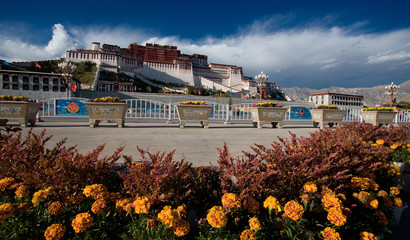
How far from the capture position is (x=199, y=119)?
8305 mm

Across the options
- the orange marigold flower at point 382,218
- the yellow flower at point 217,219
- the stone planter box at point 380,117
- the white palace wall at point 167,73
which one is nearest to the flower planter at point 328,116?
the stone planter box at point 380,117

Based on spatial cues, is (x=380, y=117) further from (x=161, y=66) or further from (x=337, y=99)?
(x=337, y=99)

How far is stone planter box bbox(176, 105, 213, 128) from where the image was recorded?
806 cm

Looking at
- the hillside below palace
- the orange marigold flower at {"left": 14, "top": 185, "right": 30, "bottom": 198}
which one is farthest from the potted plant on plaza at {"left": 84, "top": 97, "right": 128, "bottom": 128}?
the hillside below palace

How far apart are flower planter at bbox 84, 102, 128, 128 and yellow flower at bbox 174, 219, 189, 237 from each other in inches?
280

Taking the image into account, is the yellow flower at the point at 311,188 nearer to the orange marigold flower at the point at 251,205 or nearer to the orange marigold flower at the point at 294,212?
the orange marigold flower at the point at 294,212

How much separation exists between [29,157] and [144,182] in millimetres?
1328

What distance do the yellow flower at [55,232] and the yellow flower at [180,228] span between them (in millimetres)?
689

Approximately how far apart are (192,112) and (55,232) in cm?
708

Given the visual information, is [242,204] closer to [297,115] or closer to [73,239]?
[73,239]

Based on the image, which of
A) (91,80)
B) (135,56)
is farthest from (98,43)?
(91,80)

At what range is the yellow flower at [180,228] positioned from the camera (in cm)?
115

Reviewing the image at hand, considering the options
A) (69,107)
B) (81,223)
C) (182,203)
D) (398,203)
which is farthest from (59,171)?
(69,107)

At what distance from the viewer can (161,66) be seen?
2623 inches
